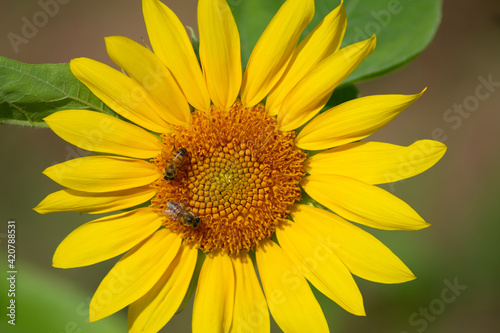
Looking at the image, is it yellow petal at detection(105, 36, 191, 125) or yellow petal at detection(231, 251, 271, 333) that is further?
yellow petal at detection(231, 251, 271, 333)

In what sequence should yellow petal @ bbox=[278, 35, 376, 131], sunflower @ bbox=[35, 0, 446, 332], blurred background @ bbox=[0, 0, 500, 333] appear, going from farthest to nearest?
blurred background @ bbox=[0, 0, 500, 333], sunflower @ bbox=[35, 0, 446, 332], yellow petal @ bbox=[278, 35, 376, 131]

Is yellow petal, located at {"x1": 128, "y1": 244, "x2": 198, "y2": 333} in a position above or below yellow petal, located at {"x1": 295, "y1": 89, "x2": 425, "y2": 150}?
below

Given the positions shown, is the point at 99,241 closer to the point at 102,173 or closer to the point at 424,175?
the point at 102,173

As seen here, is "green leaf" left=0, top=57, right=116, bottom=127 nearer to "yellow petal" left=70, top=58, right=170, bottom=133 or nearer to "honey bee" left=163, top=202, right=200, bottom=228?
"yellow petal" left=70, top=58, right=170, bottom=133

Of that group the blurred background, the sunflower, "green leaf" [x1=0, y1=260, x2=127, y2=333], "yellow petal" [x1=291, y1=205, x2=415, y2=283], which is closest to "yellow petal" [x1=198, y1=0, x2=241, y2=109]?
the sunflower

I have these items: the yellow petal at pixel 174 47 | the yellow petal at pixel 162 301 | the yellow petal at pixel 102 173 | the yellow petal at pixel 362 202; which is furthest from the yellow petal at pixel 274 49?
the yellow petal at pixel 162 301

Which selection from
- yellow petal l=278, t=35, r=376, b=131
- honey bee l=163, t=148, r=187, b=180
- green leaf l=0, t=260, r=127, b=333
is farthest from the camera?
green leaf l=0, t=260, r=127, b=333

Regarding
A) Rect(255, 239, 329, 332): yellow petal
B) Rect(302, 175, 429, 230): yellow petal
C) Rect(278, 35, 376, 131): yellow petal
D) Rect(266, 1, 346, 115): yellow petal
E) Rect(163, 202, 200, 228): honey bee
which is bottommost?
Rect(255, 239, 329, 332): yellow petal
